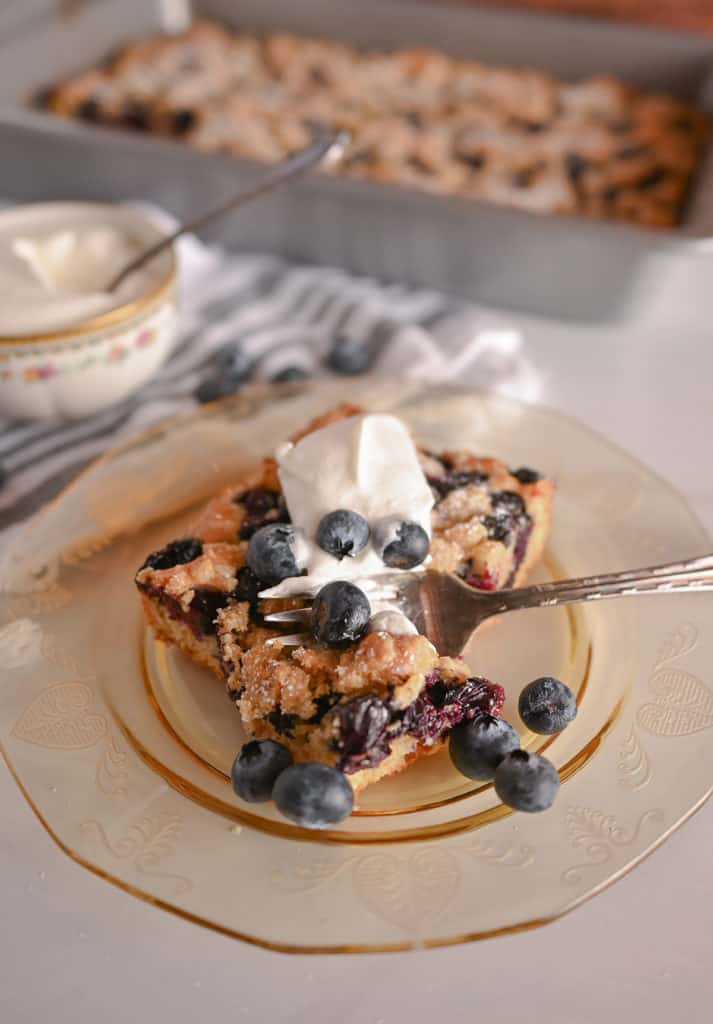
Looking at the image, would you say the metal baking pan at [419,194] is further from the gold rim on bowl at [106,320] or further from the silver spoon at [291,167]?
the gold rim on bowl at [106,320]

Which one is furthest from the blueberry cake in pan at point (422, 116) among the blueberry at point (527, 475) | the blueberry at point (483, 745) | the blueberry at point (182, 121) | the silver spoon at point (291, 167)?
the blueberry at point (483, 745)

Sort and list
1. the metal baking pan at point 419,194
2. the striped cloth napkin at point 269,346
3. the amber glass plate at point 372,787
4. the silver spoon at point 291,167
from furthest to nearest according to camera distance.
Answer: the metal baking pan at point 419,194 < the silver spoon at point 291,167 < the striped cloth napkin at point 269,346 < the amber glass plate at point 372,787

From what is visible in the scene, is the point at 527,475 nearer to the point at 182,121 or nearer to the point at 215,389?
the point at 215,389

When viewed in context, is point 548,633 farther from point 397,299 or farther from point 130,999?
point 397,299

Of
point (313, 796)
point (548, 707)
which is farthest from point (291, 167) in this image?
point (313, 796)

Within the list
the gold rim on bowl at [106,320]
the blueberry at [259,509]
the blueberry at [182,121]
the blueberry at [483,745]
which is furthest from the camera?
the blueberry at [182,121]

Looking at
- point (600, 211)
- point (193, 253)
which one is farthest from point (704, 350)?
point (193, 253)

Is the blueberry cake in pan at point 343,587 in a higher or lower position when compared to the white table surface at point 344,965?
higher
